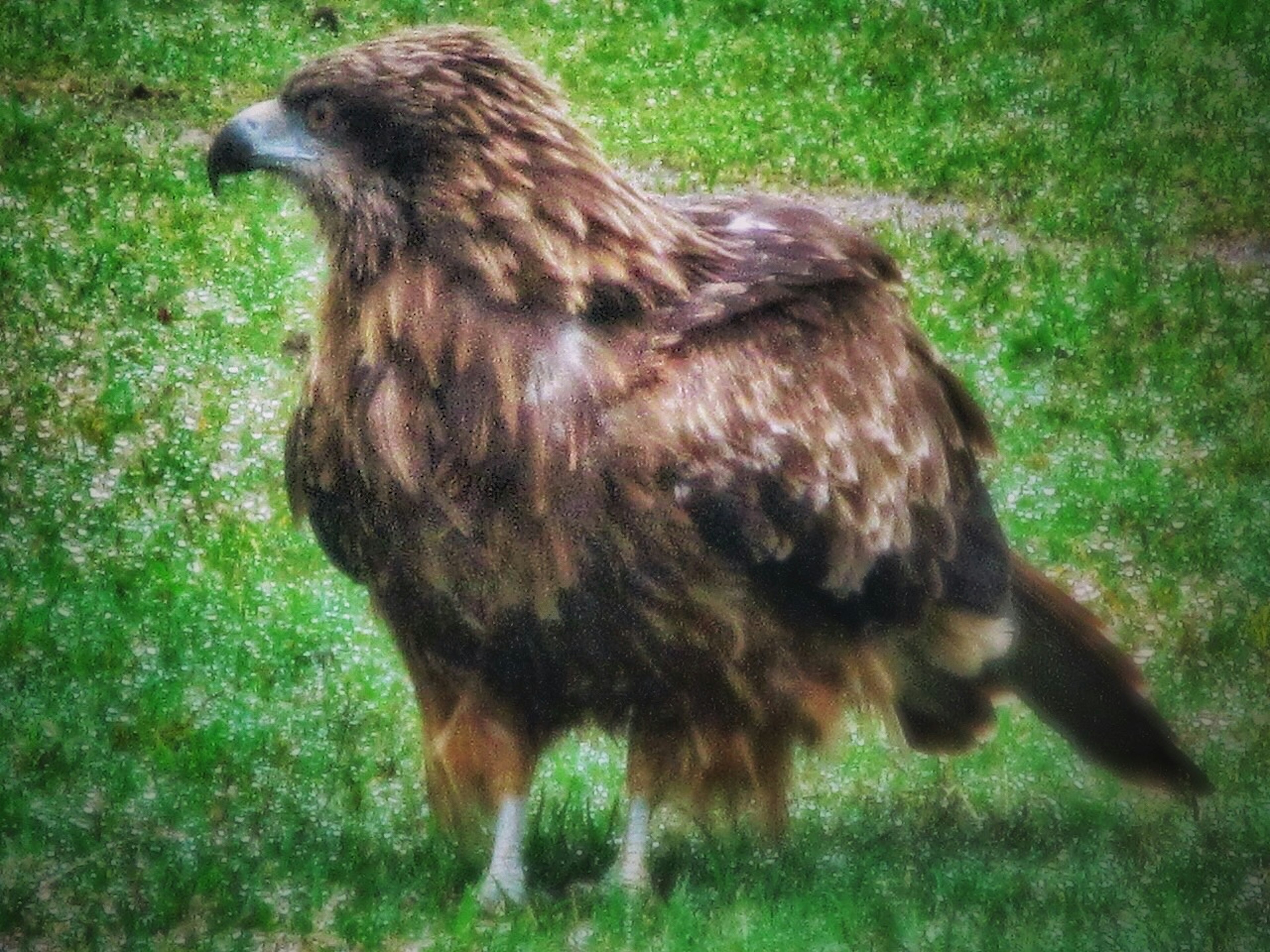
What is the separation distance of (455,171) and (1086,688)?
3.12ft

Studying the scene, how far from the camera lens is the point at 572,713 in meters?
2.06

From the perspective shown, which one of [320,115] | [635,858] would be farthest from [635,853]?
[320,115]

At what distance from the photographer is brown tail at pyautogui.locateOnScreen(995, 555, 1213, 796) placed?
7.08ft

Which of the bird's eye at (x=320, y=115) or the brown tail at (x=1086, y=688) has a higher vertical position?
the bird's eye at (x=320, y=115)


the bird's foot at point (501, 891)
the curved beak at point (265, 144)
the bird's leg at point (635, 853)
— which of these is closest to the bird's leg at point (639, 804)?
the bird's leg at point (635, 853)

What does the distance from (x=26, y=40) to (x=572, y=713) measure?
1065 millimetres

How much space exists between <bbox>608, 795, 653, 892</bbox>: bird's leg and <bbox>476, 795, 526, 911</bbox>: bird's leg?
105mm

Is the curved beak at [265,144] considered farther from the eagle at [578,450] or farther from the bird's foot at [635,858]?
the bird's foot at [635,858]

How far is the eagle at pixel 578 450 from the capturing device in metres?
1.95

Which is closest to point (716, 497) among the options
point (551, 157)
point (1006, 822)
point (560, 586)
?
point (560, 586)

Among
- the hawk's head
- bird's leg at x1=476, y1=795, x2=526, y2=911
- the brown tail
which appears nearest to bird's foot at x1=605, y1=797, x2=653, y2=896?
bird's leg at x1=476, y1=795, x2=526, y2=911

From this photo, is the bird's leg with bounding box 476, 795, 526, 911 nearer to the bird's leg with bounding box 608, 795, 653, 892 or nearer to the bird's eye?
the bird's leg with bounding box 608, 795, 653, 892

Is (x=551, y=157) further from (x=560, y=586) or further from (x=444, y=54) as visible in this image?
(x=560, y=586)

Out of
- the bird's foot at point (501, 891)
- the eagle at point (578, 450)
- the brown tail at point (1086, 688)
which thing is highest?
the eagle at point (578, 450)
